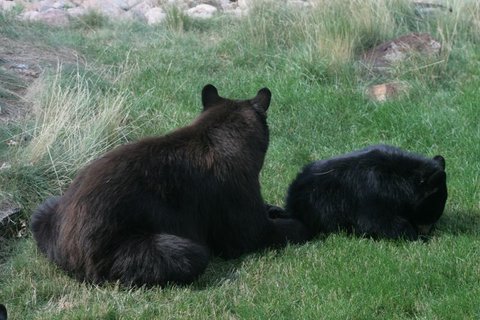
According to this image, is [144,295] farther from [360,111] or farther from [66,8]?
[66,8]

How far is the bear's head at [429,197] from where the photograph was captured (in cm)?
655

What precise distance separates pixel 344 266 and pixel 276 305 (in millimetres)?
803

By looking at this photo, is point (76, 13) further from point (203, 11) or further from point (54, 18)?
point (203, 11)

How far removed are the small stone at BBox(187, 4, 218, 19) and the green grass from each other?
46.2 inches

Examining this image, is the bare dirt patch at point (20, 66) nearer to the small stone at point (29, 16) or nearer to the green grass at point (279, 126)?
the green grass at point (279, 126)

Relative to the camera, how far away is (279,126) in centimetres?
961

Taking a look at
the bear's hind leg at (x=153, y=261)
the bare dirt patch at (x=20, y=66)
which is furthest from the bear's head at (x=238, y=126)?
the bare dirt patch at (x=20, y=66)

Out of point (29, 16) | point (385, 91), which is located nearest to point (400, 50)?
point (385, 91)

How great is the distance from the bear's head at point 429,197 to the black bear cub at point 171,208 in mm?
962

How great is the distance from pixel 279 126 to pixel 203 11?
26.1 ft

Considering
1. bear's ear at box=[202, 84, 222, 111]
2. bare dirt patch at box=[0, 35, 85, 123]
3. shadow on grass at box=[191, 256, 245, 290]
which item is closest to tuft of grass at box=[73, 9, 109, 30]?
bare dirt patch at box=[0, 35, 85, 123]

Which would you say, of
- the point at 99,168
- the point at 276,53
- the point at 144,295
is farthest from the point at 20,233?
the point at 276,53

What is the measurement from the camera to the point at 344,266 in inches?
237

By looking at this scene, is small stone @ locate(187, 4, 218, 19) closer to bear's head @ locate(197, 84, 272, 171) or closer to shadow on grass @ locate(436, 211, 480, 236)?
bear's head @ locate(197, 84, 272, 171)
